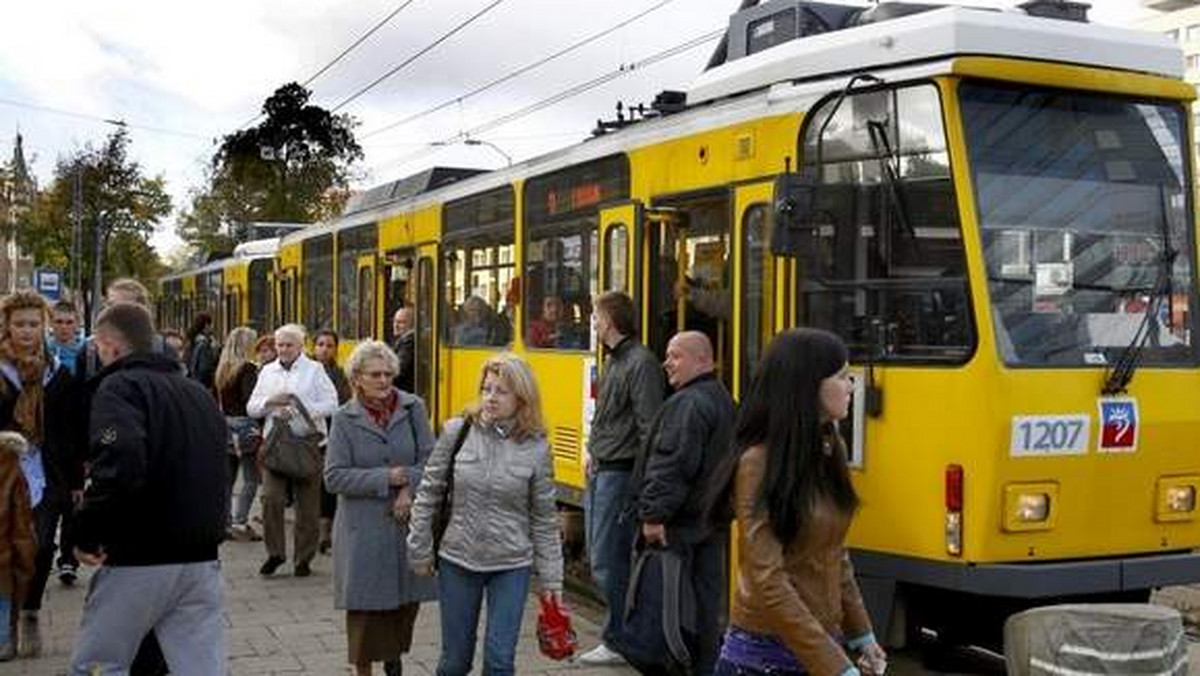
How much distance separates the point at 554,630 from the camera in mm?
5496

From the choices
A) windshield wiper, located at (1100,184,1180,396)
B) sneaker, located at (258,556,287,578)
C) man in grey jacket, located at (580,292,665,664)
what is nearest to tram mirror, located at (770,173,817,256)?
man in grey jacket, located at (580,292,665,664)

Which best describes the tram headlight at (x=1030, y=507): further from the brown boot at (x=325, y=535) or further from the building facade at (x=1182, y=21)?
the building facade at (x=1182, y=21)

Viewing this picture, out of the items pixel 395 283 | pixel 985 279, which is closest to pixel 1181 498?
pixel 985 279

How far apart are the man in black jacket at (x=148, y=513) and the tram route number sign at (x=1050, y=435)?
339 cm

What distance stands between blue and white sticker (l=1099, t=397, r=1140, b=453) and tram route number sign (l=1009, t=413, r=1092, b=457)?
3.6 inches

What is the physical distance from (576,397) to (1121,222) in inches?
147

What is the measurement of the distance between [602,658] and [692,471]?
5.00ft

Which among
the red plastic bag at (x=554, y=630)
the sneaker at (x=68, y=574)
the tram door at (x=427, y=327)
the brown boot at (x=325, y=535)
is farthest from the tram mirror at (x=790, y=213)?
the tram door at (x=427, y=327)

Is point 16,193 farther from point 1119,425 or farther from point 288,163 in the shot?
point 1119,425

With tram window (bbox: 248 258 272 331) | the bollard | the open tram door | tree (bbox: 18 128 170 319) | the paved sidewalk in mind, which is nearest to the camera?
the bollard

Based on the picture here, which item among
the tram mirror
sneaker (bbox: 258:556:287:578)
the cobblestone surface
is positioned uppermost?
the tram mirror

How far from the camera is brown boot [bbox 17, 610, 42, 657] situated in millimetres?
7410

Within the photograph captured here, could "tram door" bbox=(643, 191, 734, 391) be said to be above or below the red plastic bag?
above

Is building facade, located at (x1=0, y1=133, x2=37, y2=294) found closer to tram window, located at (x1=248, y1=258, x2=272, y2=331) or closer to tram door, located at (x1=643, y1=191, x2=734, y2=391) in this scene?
tram window, located at (x1=248, y1=258, x2=272, y2=331)
